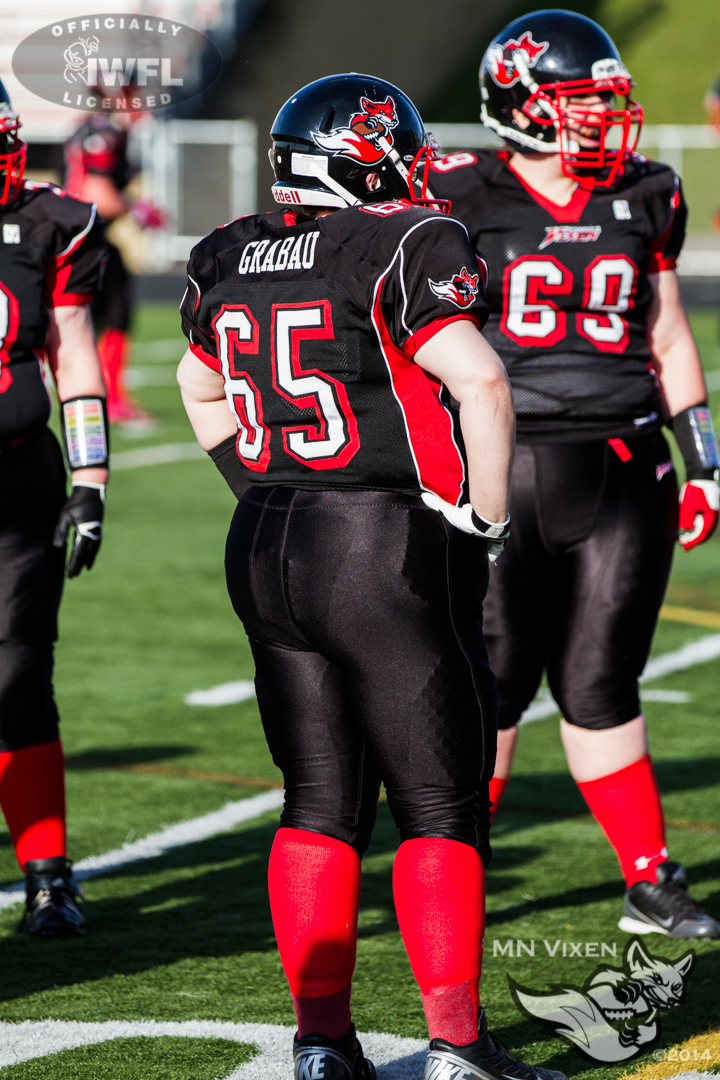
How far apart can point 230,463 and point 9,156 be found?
1.04 meters

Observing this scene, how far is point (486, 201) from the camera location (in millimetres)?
3582

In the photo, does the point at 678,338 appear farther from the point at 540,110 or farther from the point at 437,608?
the point at 437,608

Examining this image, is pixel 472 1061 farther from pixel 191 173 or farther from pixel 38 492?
pixel 191 173

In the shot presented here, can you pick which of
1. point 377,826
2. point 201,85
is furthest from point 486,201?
point 201,85

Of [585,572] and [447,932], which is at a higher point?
[585,572]

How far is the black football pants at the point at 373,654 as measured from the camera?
95.4 inches

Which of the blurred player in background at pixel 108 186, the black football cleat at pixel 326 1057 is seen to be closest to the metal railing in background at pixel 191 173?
the blurred player in background at pixel 108 186

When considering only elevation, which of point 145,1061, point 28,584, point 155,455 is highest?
point 28,584

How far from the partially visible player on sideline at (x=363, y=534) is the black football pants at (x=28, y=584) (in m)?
0.97

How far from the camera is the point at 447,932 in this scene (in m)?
2.42

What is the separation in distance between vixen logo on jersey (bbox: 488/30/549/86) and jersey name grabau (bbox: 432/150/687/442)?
253mm

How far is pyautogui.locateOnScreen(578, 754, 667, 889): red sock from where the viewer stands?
3502 mm

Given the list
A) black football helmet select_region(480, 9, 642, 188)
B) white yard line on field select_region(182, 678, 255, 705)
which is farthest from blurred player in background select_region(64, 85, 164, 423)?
→ black football helmet select_region(480, 9, 642, 188)

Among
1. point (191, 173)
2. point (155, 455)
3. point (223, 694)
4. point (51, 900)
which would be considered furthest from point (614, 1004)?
point (191, 173)
